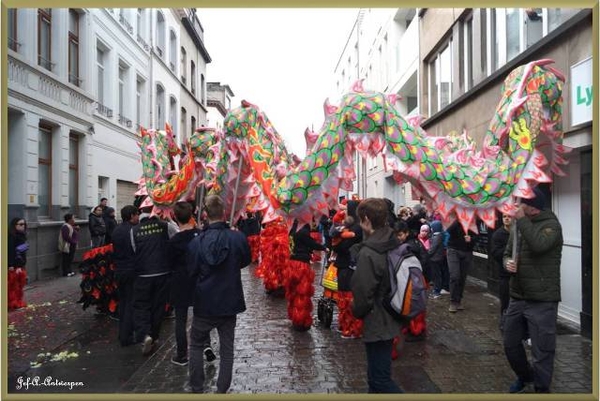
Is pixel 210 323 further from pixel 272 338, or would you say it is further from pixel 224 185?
pixel 224 185

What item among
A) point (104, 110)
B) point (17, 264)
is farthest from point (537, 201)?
point (104, 110)

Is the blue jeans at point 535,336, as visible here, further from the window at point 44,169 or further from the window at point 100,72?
the window at point 100,72

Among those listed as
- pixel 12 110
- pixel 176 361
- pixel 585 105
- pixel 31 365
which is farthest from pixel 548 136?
pixel 12 110

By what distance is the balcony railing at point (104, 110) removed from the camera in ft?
51.4

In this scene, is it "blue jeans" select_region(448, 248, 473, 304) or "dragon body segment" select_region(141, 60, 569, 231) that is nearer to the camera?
"dragon body segment" select_region(141, 60, 569, 231)

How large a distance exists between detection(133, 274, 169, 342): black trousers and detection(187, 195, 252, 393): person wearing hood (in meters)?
1.56

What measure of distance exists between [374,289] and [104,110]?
1449cm

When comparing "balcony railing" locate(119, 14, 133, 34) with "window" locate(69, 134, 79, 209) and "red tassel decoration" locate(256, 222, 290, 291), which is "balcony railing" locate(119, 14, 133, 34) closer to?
"window" locate(69, 134, 79, 209)

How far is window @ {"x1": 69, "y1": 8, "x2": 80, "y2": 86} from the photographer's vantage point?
44.6 ft

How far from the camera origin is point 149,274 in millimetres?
5730

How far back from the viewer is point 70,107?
1302cm

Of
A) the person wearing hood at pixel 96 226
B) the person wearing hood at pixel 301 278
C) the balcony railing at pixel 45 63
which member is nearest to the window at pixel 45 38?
the balcony railing at pixel 45 63

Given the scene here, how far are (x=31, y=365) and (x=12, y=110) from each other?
6.60 meters

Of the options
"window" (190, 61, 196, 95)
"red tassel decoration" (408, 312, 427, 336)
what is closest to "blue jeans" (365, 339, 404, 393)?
"red tassel decoration" (408, 312, 427, 336)
